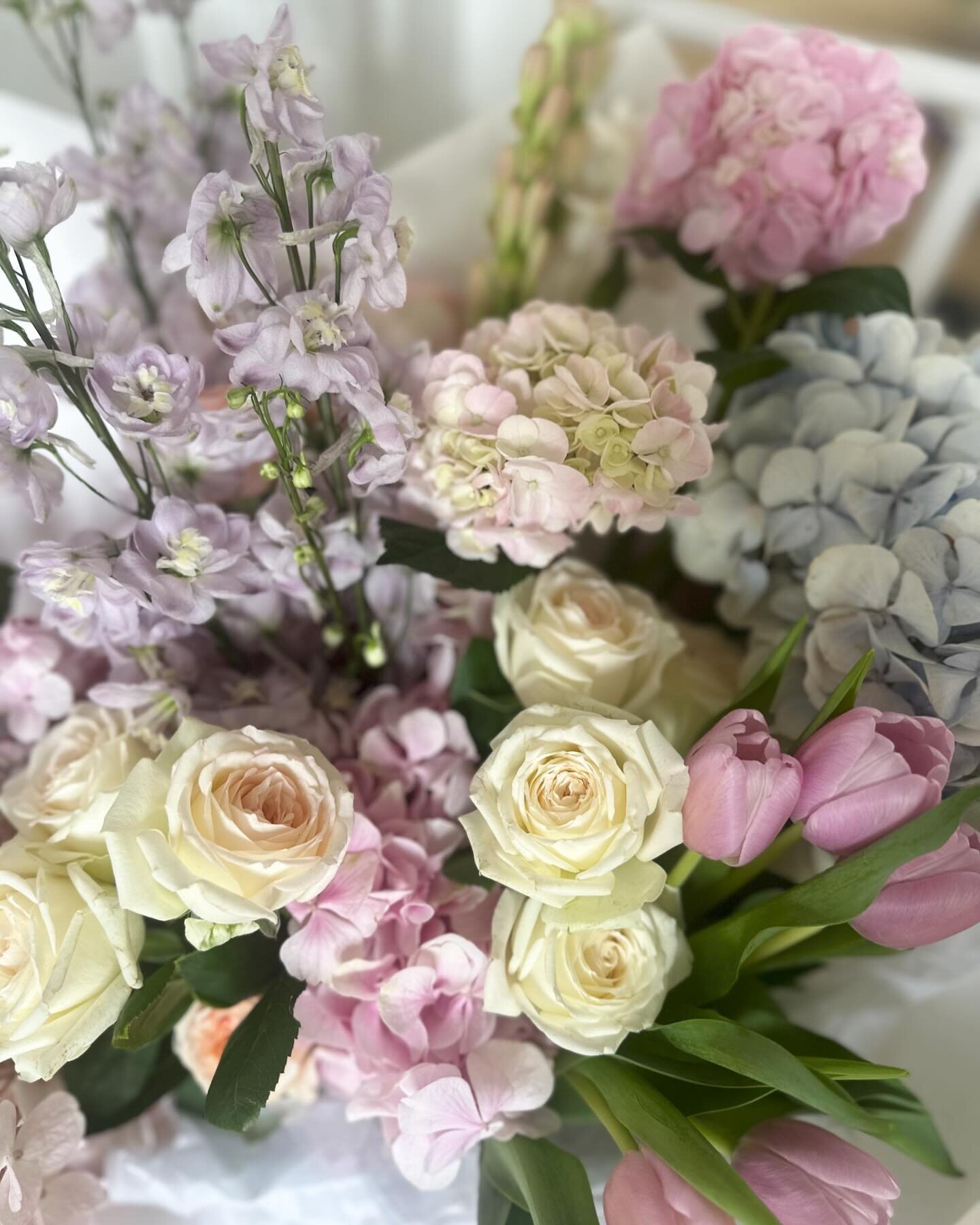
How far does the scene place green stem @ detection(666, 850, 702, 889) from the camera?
1.42 feet

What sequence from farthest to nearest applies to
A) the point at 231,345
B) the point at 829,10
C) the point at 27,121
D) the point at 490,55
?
the point at 829,10
the point at 490,55
the point at 27,121
the point at 231,345

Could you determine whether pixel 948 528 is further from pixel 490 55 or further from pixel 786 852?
pixel 490 55

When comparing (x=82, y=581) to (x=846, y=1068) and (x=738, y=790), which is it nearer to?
(x=738, y=790)

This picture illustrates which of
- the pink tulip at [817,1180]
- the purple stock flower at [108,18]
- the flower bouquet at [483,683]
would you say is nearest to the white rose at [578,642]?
the flower bouquet at [483,683]

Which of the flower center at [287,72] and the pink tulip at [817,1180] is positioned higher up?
the flower center at [287,72]

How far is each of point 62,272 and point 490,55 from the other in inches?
22.3

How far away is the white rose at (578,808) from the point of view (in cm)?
38

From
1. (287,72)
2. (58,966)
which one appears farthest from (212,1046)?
(287,72)

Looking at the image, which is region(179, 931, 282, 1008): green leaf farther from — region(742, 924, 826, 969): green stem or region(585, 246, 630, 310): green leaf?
region(585, 246, 630, 310): green leaf

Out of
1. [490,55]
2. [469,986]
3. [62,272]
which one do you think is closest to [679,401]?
[469,986]

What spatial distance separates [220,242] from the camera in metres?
0.36

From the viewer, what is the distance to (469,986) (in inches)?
17.7

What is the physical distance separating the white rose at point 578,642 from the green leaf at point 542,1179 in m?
0.22

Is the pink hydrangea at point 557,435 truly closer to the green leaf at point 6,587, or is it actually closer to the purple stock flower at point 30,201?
the purple stock flower at point 30,201
